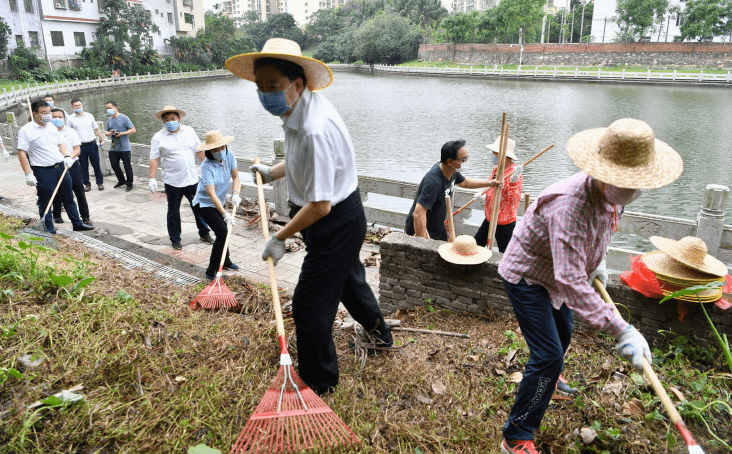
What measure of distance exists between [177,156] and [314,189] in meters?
4.89

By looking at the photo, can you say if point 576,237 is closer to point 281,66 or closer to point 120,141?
point 281,66

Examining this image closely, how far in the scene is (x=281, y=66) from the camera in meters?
2.50

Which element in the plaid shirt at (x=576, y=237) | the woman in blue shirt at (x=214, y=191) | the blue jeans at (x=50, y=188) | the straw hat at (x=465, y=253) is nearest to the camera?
the plaid shirt at (x=576, y=237)

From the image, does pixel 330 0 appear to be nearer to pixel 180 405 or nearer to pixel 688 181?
pixel 688 181

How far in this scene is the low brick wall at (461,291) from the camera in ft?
11.5

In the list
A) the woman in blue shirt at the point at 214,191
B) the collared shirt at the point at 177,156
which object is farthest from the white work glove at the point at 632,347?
the collared shirt at the point at 177,156

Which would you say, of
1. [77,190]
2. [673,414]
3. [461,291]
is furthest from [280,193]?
[673,414]

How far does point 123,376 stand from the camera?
2.83m

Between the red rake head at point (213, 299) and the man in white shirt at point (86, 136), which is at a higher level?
the man in white shirt at point (86, 136)

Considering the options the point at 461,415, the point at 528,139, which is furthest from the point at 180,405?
the point at 528,139

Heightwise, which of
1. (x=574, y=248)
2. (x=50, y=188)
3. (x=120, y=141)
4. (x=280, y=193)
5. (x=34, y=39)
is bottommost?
(x=280, y=193)

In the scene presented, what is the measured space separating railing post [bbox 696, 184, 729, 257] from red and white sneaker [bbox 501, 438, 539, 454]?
4.33m

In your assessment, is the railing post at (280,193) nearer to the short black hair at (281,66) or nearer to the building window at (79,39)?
the short black hair at (281,66)

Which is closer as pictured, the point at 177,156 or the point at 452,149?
the point at 452,149
